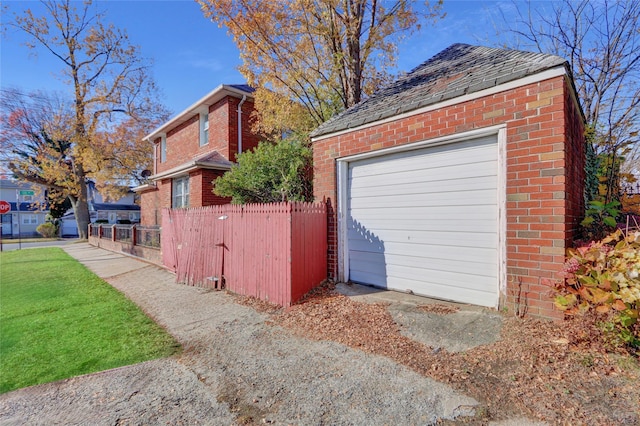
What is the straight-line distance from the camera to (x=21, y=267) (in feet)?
38.7

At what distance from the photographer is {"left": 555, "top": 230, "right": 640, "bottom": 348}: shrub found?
8.87 feet

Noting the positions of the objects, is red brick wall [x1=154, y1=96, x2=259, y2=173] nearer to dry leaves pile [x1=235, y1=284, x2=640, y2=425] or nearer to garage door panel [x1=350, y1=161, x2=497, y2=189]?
garage door panel [x1=350, y1=161, x2=497, y2=189]

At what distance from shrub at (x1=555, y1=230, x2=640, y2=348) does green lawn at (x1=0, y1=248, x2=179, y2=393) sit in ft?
15.4

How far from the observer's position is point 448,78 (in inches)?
215

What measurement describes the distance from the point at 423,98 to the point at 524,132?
64.1 inches

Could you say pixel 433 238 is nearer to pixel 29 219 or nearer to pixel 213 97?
pixel 213 97

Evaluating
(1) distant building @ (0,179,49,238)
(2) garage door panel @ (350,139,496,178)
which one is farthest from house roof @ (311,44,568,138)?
(1) distant building @ (0,179,49,238)

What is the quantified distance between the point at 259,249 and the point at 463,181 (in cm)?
373

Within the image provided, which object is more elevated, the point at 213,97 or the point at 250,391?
the point at 213,97

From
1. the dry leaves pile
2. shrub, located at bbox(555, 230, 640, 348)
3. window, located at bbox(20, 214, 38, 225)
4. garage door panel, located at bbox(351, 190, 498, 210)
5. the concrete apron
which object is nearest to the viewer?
the dry leaves pile

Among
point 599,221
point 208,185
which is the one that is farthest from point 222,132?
point 599,221

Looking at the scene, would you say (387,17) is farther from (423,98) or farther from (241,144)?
(241,144)

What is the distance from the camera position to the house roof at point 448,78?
13.8 ft

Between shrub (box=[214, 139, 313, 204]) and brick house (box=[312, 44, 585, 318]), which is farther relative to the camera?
shrub (box=[214, 139, 313, 204])
